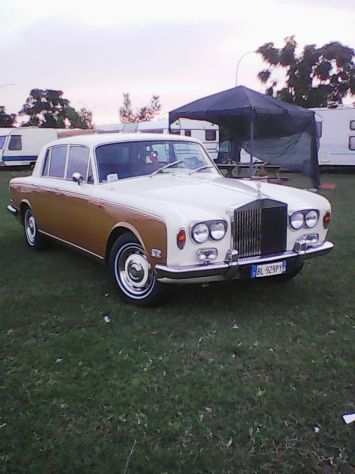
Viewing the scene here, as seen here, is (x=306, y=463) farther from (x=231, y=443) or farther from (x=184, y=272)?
(x=184, y=272)

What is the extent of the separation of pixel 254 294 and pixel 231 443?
250 cm

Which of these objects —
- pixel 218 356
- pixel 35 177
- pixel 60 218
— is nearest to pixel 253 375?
pixel 218 356

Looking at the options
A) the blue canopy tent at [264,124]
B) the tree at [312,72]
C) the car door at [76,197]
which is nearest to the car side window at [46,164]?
the car door at [76,197]

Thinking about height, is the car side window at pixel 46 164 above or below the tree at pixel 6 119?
below

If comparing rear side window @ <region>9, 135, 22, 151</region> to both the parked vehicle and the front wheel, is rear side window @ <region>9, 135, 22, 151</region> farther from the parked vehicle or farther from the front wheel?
the front wheel

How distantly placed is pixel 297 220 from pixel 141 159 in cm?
195

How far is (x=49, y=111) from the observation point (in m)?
58.1

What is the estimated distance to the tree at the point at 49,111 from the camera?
57.5 meters

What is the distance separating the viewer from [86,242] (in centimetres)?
545

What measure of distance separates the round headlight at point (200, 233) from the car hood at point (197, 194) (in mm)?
128

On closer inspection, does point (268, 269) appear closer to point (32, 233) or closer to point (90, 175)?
point (90, 175)

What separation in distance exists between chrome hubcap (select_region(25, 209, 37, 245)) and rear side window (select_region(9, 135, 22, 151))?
64.2ft

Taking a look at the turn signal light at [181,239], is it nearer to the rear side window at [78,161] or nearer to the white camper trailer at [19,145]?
the rear side window at [78,161]

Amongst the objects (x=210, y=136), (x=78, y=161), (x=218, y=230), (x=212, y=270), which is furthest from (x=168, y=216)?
(x=210, y=136)
